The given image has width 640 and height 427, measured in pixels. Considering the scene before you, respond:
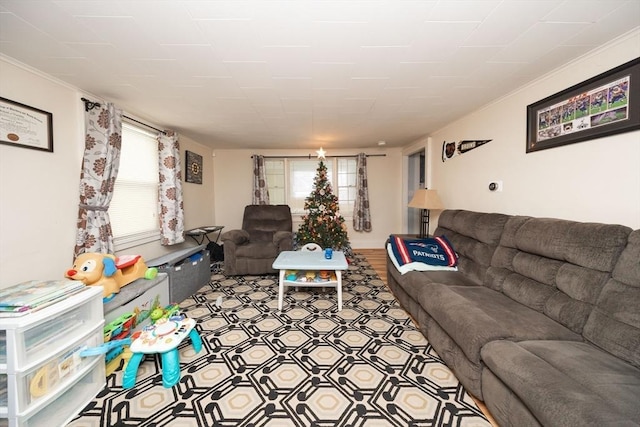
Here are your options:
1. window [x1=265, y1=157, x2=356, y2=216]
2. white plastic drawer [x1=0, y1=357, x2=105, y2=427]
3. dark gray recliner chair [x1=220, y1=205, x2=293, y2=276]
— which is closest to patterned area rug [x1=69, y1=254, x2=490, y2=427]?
white plastic drawer [x1=0, y1=357, x2=105, y2=427]

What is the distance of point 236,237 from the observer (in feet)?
12.2

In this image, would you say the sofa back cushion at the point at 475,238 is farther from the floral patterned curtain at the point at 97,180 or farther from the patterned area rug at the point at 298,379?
the floral patterned curtain at the point at 97,180

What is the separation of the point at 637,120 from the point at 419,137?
302cm

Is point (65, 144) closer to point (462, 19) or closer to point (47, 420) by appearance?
point (47, 420)

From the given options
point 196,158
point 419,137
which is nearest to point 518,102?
point 419,137

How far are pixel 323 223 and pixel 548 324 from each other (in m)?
2.89

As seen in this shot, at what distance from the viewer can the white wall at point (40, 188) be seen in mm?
1755

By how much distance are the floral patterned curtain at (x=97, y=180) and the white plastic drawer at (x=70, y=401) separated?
3.83ft

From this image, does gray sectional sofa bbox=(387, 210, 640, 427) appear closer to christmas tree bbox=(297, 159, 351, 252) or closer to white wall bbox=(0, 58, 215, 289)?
christmas tree bbox=(297, 159, 351, 252)

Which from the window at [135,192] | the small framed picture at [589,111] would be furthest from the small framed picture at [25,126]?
the small framed picture at [589,111]

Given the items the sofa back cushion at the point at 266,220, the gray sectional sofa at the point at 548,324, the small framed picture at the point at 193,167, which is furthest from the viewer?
the sofa back cushion at the point at 266,220

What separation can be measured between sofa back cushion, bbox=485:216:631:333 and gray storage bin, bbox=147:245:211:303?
3.16 meters

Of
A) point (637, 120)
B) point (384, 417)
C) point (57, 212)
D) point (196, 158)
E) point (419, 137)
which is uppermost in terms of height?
point (419, 137)

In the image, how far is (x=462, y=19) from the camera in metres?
1.41
